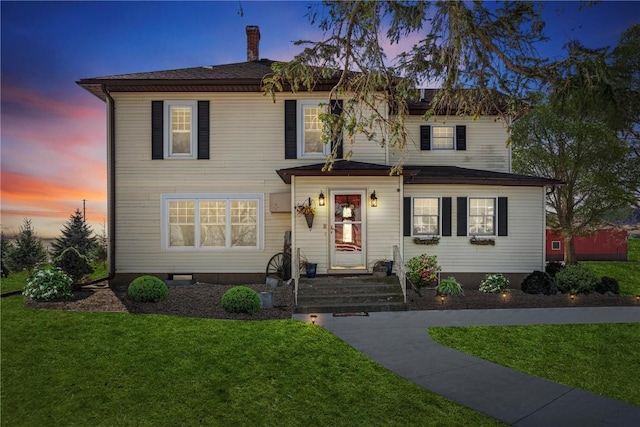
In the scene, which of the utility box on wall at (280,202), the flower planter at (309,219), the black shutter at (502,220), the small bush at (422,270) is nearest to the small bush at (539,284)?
the black shutter at (502,220)

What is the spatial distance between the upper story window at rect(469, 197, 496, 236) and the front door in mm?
4149

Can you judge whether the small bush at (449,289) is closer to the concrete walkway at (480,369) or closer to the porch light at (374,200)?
the concrete walkway at (480,369)

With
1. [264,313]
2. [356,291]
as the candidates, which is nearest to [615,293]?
[356,291]

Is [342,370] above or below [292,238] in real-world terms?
below

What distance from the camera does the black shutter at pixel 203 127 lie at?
12.8 meters

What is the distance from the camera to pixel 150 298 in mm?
9648

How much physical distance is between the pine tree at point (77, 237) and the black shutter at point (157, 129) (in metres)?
7.65

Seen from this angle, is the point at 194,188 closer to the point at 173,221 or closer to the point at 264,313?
the point at 173,221

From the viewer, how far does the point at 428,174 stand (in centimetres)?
1299

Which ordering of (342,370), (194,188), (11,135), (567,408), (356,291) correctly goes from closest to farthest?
1. (567,408)
2. (342,370)
3. (11,135)
4. (356,291)
5. (194,188)

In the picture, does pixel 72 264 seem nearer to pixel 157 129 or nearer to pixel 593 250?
pixel 157 129

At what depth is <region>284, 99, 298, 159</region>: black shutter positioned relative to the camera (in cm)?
1273

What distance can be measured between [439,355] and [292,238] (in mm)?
6182

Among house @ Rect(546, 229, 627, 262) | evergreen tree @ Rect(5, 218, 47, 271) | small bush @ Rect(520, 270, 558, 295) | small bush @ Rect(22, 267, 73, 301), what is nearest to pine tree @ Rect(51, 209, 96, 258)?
evergreen tree @ Rect(5, 218, 47, 271)
